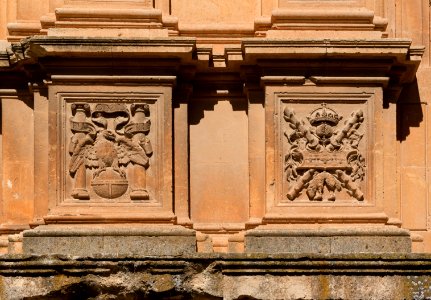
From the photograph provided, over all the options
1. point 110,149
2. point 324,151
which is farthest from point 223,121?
point 110,149

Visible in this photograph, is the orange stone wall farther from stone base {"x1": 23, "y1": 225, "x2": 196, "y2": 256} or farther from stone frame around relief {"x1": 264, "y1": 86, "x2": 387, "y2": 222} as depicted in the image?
stone base {"x1": 23, "y1": 225, "x2": 196, "y2": 256}

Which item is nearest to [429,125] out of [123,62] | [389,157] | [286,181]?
[389,157]

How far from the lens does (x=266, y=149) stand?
1441cm

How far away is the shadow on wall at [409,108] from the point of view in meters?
14.8

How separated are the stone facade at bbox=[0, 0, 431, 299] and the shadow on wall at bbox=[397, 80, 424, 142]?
0.01 metres

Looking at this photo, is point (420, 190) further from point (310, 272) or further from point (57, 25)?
point (57, 25)

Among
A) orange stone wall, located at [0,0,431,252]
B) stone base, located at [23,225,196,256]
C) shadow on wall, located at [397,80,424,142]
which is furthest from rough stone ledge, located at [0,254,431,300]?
shadow on wall, located at [397,80,424,142]

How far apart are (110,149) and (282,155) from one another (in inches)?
57.1

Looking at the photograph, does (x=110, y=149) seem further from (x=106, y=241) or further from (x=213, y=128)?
(x=213, y=128)

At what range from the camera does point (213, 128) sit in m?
14.8

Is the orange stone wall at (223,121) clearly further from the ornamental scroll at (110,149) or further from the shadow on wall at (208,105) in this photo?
the ornamental scroll at (110,149)

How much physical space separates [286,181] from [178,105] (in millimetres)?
1157

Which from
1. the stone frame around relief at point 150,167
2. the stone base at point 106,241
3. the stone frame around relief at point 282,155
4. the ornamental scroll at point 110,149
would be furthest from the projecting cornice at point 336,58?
the stone base at point 106,241

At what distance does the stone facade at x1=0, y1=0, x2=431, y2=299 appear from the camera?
46.5 ft
